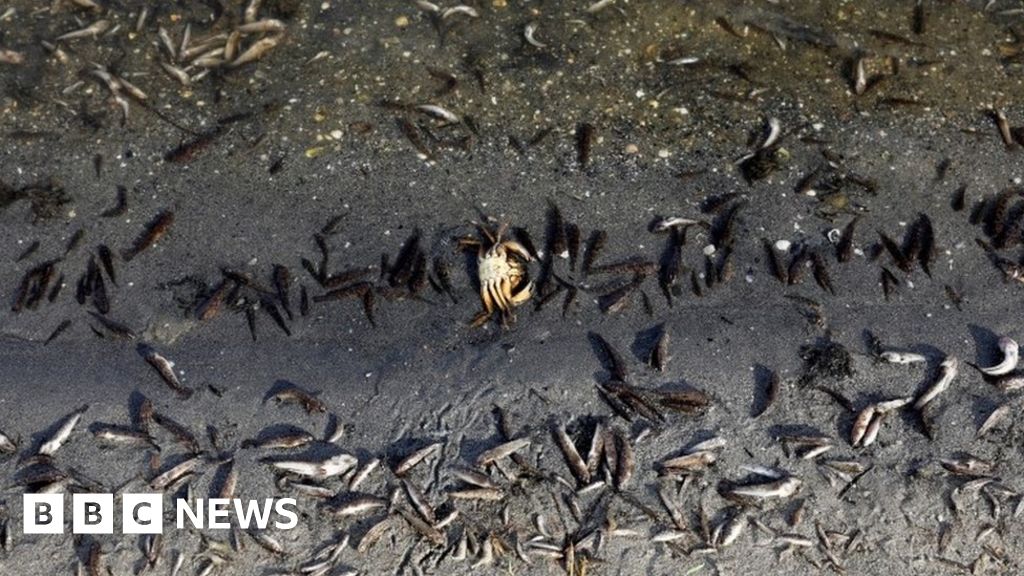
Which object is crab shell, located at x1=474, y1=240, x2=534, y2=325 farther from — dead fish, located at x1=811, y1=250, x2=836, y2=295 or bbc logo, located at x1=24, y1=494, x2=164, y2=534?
bbc logo, located at x1=24, y1=494, x2=164, y2=534

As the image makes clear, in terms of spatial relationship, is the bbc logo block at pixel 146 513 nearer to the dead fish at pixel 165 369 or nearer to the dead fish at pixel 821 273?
the dead fish at pixel 165 369

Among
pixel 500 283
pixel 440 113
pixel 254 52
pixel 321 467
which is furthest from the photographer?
pixel 254 52

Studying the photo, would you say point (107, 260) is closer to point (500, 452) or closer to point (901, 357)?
point (500, 452)

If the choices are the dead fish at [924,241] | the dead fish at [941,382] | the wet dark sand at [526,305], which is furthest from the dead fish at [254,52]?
the dead fish at [941,382]

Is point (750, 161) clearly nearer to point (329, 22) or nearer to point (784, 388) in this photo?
point (784, 388)

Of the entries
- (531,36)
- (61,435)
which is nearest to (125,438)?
(61,435)

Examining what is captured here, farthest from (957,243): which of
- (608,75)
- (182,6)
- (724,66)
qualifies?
(182,6)

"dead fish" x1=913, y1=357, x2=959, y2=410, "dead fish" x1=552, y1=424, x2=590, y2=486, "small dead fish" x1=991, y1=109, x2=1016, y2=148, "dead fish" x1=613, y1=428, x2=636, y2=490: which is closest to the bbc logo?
"dead fish" x1=552, y1=424, x2=590, y2=486
